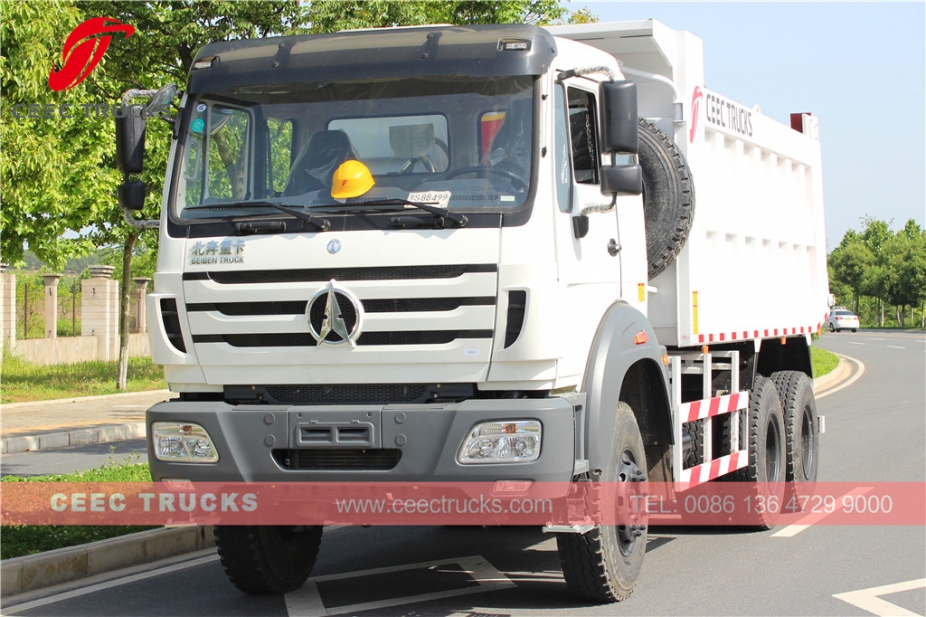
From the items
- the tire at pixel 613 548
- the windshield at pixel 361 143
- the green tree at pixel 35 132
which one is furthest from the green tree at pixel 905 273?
the windshield at pixel 361 143

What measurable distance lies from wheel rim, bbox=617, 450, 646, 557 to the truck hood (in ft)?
4.17

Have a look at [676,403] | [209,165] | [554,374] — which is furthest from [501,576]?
[209,165]

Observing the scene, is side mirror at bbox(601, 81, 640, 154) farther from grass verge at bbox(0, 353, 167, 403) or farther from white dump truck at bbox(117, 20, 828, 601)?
grass verge at bbox(0, 353, 167, 403)

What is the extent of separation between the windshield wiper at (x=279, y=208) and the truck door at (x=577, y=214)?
3.69 feet

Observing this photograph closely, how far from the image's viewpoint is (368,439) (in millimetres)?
5141

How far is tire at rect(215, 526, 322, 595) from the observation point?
621 centimetres

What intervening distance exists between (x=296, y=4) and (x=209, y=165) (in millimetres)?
9815

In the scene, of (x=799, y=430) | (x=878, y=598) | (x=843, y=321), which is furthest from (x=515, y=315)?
(x=843, y=321)

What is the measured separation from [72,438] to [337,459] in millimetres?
10168

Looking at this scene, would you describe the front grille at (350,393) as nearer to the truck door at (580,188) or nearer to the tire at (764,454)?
the truck door at (580,188)

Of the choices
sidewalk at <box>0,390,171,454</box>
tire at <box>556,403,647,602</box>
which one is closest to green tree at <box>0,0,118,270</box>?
sidewalk at <box>0,390,171,454</box>

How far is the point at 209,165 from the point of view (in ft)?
18.5

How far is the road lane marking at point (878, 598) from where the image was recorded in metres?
5.89

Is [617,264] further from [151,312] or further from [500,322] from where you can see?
[151,312]
